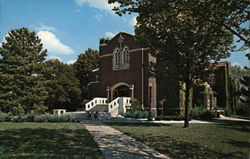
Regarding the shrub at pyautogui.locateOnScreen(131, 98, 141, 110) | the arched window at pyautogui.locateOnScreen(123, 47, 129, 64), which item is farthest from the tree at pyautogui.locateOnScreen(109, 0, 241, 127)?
the arched window at pyautogui.locateOnScreen(123, 47, 129, 64)

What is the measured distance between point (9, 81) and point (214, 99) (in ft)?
94.2

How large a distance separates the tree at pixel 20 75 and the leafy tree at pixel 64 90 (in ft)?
13.8

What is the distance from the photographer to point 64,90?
31578 mm

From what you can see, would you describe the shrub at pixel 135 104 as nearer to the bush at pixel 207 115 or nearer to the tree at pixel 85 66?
the bush at pixel 207 115

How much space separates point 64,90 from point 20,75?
8763 millimetres

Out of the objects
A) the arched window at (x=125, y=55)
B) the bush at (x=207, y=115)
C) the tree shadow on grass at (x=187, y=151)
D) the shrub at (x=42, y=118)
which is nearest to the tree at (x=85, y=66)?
the arched window at (x=125, y=55)

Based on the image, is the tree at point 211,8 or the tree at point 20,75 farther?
the tree at point 20,75

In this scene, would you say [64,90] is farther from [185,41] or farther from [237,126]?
[237,126]

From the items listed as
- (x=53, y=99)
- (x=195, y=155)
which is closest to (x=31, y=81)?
(x=53, y=99)

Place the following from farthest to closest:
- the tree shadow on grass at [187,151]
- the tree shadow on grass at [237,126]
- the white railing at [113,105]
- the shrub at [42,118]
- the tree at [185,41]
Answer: the white railing at [113,105], the shrub at [42,118], the tree shadow on grass at [237,126], the tree at [185,41], the tree shadow on grass at [187,151]

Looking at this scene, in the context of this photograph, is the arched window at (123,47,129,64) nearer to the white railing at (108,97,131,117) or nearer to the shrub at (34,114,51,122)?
the white railing at (108,97,131,117)

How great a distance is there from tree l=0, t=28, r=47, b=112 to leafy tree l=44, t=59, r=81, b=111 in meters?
4.22

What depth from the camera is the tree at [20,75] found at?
2286 cm

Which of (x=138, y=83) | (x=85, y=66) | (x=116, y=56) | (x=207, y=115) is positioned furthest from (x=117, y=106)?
(x=85, y=66)
